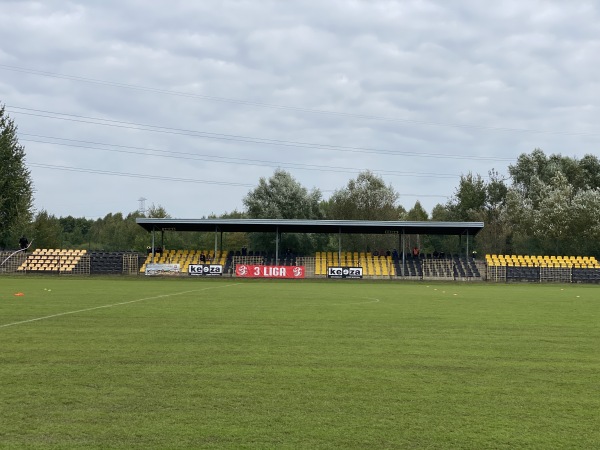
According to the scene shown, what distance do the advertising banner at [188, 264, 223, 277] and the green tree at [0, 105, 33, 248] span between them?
1661 cm

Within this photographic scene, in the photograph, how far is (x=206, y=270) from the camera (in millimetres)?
50375

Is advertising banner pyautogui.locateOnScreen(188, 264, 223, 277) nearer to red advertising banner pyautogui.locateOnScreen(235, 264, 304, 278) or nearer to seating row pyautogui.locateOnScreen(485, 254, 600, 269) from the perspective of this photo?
red advertising banner pyautogui.locateOnScreen(235, 264, 304, 278)

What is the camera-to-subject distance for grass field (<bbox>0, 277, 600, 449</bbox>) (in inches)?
218

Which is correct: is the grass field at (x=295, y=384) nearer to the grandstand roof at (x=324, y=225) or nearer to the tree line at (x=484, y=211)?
the grandstand roof at (x=324, y=225)

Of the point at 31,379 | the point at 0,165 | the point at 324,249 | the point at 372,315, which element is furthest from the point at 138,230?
the point at 31,379

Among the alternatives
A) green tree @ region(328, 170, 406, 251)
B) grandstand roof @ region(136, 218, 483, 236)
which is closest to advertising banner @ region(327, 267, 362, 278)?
grandstand roof @ region(136, 218, 483, 236)

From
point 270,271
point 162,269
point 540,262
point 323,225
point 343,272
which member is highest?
point 323,225

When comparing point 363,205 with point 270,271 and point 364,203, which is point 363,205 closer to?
point 364,203

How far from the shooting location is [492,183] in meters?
84.0

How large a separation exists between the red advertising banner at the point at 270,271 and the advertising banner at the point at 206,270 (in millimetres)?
1426

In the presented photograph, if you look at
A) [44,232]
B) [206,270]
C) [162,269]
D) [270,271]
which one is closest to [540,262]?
[270,271]

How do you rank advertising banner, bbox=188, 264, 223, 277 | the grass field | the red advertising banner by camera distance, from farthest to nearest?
advertising banner, bbox=188, 264, 223, 277 → the red advertising banner → the grass field

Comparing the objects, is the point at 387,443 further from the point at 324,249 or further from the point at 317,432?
the point at 324,249

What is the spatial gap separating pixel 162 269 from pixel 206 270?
3.45m
